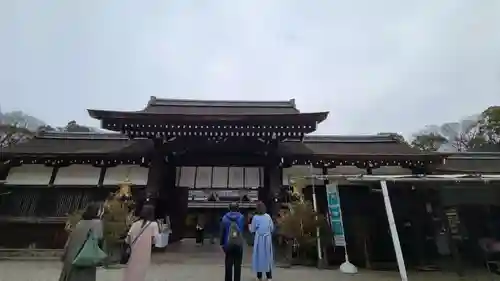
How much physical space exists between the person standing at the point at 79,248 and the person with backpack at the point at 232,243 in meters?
2.30

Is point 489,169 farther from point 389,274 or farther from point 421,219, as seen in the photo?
point 389,274

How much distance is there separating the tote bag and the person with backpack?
2.30 metres

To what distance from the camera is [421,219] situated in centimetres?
1040

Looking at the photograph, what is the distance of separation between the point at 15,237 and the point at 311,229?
31.2 ft

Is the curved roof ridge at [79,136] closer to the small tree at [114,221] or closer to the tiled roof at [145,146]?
the tiled roof at [145,146]

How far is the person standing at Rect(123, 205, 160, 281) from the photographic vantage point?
480 centimetres

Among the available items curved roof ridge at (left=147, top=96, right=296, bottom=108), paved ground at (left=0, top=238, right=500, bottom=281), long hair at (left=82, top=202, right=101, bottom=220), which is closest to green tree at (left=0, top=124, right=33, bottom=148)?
curved roof ridge at (left=147, top=96, right=296, bottom=108)

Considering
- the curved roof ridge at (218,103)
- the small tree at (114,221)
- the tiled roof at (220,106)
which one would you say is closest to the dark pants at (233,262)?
the small tree at (114,221)

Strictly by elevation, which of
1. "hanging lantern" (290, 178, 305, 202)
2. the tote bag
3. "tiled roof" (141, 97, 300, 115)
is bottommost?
the tote bag

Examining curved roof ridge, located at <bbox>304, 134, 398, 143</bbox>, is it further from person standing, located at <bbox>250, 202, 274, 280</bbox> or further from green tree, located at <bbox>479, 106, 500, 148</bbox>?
green tree, located at <bbox>479, 106, 500, 148</bbox>

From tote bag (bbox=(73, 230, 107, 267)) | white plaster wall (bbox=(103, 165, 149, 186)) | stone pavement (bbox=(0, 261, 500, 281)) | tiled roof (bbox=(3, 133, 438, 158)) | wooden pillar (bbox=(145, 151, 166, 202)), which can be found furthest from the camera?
tiled roof (bbox=(3, 133, 438, 158))

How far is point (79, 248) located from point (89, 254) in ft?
0.56

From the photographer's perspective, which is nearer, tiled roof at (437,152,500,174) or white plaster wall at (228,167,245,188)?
white plaster wall at (228,167,245,188)

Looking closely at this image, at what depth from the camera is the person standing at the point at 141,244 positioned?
15.7ft
